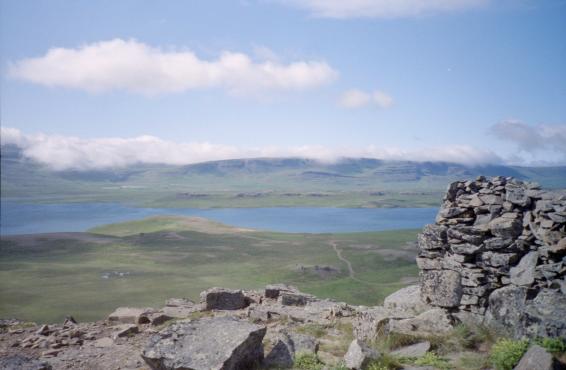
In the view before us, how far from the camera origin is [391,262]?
75.8 m

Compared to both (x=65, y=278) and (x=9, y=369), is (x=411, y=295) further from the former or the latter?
(x=65, y=278)

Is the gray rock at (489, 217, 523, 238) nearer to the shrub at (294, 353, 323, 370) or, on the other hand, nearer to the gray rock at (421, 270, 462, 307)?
the gray rock at (421, 270, 462, 307)

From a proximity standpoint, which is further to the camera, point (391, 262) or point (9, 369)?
point (391, 262)

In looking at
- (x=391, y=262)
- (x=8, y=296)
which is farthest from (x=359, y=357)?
(x=391, y=262)

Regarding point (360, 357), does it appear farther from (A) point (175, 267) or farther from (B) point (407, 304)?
(A) point (175, 267)

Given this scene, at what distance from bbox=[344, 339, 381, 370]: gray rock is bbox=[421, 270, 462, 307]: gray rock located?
4617mm

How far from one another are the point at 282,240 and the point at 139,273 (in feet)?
152

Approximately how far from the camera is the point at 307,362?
11.0m

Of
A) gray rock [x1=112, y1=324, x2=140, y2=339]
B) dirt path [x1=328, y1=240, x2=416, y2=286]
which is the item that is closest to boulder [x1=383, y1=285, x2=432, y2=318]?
gray rock [x1=112, y1=324, x2=140, y2=339]

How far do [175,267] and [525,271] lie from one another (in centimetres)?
6600

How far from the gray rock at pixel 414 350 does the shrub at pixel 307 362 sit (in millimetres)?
2110

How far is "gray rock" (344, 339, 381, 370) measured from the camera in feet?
32.3

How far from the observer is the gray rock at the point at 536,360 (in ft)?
27.8

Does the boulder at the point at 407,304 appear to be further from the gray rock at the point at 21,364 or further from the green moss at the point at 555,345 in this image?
the gray rock at the point at 21,364
